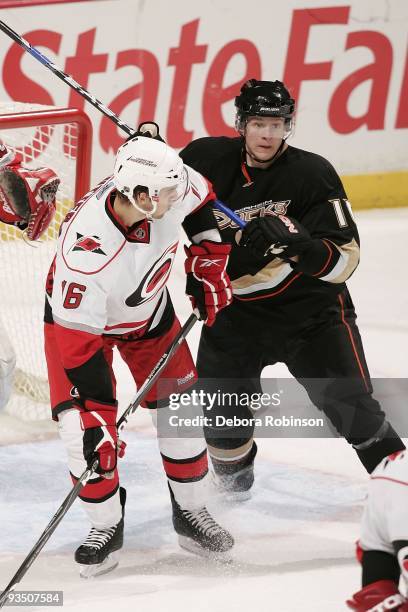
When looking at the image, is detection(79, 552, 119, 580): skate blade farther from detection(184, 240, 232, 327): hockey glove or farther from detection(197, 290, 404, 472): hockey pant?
detection(184, 240, 232, 327): hockey glove

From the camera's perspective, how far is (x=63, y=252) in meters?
2.77

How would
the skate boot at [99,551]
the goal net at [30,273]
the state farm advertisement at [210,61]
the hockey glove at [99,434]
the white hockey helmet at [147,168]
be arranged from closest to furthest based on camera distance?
the white hockey helmet at [147,168], the hockey glove at [99,434], the skate boot at [99,551], the goal net at [30,273], the state farm advertisement at [210,61]

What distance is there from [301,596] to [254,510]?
56cm

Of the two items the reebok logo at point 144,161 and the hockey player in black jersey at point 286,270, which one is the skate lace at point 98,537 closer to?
the hockey player in black jersey at point 286,270

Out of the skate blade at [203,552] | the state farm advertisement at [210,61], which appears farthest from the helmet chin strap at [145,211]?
the state farm advertisement at [210,61]

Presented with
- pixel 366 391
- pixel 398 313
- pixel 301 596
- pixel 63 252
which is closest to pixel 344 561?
pixel 301 596

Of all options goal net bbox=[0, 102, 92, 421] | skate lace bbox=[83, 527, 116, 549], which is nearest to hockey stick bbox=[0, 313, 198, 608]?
skate lace bbox=[83, 527, 116, 549]

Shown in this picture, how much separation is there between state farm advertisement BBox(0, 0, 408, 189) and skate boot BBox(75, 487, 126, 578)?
2.92 meters

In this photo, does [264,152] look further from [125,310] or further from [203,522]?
[203,522]

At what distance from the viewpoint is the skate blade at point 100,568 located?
3043 mm

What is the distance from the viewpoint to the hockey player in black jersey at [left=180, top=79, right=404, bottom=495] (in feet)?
10.2

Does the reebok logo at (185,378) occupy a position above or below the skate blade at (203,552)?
above

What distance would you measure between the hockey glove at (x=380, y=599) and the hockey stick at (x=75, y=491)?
1.04 metres

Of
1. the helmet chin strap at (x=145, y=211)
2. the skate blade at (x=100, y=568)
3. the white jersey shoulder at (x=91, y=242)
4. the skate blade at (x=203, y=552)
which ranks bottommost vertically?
the skate blade at (x=100, y=568)
